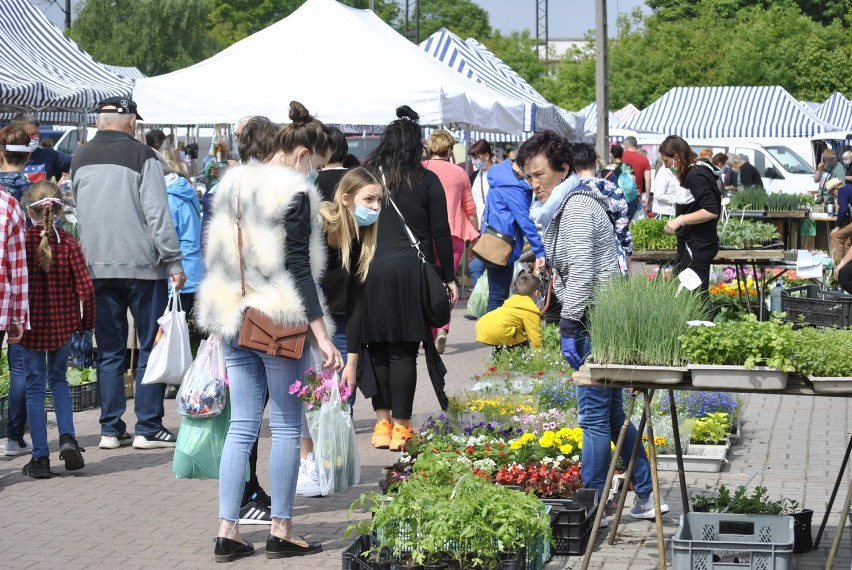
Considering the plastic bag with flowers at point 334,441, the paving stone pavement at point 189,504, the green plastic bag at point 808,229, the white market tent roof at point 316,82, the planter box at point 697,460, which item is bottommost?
the paving stone pavement at point 189,504

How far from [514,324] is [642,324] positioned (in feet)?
18.0

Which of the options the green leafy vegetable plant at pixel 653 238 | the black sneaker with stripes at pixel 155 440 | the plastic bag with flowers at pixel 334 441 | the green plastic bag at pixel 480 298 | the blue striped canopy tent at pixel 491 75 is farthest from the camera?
the blue striped canopy tent at pixel 491 75

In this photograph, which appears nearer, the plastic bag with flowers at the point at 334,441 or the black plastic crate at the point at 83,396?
the plastic bag with flowers at the point at 334,441

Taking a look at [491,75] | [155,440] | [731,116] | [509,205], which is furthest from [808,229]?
[731,116]

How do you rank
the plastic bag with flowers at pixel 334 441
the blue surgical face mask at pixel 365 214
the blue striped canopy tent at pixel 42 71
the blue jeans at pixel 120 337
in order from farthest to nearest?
the blue striped canopy tent at pixel 42 71 → the blue jeans at pixel 120 337 → the blue surgical face mask at pixel 365 214 → the plastic bag with flowers at pixel 334 441

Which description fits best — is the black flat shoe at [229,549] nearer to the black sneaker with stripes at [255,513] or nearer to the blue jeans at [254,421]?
the blue jeans at [254,421]

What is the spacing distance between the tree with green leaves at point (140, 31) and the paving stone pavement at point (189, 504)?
1990 inches

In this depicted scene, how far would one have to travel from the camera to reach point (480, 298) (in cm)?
1359

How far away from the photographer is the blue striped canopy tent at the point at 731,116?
1350 inches

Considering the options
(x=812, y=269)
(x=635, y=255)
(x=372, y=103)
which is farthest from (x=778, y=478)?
(x=372, y=103)

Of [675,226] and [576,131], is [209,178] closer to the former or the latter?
[675,226]

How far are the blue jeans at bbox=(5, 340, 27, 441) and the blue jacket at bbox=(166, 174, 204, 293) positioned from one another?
216 cm

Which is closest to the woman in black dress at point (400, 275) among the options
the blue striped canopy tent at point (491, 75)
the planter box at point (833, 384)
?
the planter box at point (833, 384)

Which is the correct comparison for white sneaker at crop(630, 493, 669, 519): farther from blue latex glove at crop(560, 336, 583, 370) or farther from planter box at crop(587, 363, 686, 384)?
planter box at crop(587, 363, 686, 384)
